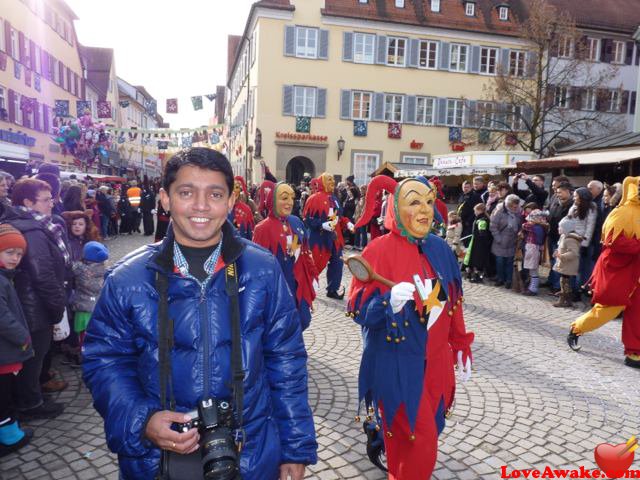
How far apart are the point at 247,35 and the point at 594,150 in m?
22.7

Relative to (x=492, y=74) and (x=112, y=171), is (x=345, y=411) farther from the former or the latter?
(x=112, y=171)

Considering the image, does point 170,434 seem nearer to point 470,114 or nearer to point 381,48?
point 381,48

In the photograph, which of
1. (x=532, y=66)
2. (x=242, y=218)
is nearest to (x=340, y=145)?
(x=532, y=66)

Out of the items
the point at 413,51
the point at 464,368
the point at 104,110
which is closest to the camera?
the point at 464,368

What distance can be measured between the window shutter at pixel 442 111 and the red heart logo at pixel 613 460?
85.2 ft

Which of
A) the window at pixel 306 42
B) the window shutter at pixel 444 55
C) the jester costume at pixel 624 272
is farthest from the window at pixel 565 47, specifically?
the jester costume at pixel 624 272

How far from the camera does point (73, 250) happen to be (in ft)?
19.2

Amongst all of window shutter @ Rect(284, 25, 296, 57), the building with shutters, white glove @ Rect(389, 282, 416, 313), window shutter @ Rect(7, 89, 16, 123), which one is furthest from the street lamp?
white glove @ Rect(389, 282, 416, 313)

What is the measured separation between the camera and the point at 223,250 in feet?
6.38

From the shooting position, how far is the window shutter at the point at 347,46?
26547mm

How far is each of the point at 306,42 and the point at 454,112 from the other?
9.02 meters

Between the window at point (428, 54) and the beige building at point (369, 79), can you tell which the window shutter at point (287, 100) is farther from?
the window at point (428, 54)

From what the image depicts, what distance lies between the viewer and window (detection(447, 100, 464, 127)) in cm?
2812

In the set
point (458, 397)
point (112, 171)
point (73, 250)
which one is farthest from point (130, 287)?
point (112, 171)
